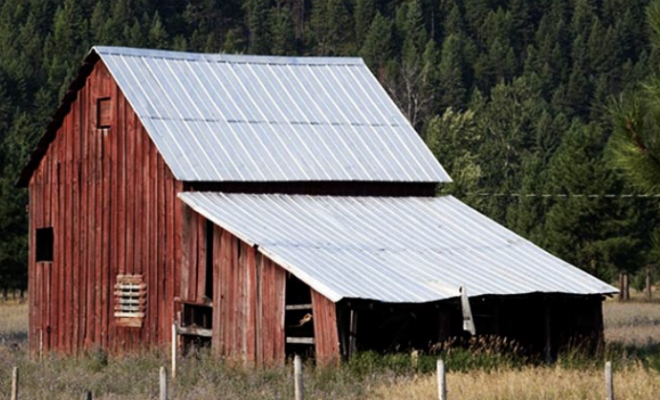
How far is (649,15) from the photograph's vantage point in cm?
1697

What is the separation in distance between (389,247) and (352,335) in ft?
11.9

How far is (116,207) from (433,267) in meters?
7.73

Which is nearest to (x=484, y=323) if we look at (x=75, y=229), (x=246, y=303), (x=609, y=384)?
(x=246, y=303)

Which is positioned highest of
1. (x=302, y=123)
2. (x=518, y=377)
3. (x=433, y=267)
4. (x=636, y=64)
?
(x=636, y=64)

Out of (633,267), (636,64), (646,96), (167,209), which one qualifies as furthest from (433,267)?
(636,64)

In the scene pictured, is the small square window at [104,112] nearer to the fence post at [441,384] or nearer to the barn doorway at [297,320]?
the barn doorway at [297,320]

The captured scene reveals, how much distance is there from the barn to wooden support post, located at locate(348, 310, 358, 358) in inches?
1.2

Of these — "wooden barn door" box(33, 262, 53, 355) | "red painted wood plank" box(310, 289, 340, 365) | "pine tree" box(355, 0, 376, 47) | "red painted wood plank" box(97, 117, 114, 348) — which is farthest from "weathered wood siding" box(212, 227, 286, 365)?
"pine tree" box(355, 0, 376, 47)

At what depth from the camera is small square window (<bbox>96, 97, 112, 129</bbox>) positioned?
36.9m

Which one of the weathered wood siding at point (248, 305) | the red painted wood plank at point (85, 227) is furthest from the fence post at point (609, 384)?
the red painted wood plank at point (85, 227)

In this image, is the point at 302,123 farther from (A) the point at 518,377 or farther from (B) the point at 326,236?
(A) the point at 518,377

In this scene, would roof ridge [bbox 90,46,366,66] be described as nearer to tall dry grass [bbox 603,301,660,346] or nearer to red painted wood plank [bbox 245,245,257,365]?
red painted wood plank [bbox 245,245,257,365]

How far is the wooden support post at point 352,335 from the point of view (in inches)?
1193

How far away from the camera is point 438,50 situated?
161 metres
